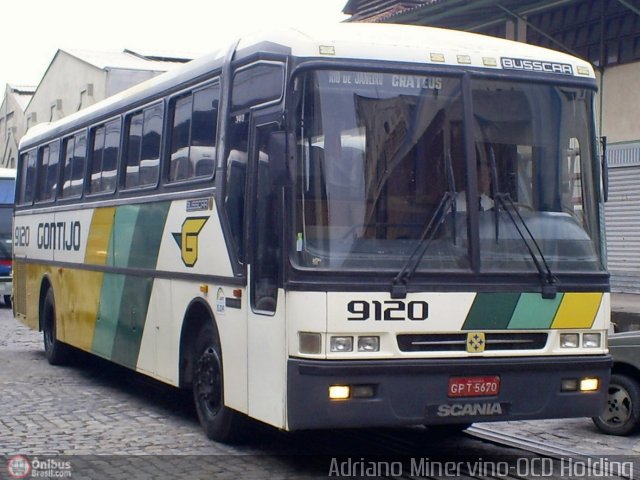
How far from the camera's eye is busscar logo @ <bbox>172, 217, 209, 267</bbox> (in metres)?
9.73

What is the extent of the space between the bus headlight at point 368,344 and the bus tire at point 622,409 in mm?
2971

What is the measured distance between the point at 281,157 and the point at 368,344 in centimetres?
139

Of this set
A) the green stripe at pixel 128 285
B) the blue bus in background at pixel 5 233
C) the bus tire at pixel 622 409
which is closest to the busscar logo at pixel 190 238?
the green stripe at pixel 128 285

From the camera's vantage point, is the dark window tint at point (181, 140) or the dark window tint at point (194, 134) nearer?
the dark window tint at point (194, 134)

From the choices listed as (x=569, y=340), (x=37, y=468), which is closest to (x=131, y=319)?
(x=37, y=468)

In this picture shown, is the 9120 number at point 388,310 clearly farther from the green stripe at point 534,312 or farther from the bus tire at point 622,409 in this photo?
the bus tire at point 622,409

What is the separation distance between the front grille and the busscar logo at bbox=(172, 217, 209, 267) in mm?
2399

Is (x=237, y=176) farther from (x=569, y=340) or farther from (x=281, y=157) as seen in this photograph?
(x=569, y=340)

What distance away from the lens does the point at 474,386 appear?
804 cm

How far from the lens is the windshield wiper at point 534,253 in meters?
8.20

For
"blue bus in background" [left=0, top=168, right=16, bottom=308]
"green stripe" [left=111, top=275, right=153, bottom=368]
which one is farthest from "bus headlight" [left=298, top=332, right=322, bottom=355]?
"blue bus in background" [left=0, top=168, right=16, bottom=308]

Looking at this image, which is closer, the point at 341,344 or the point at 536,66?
the point at 341,344

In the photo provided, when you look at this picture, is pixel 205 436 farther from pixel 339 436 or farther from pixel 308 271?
pixel 308 271

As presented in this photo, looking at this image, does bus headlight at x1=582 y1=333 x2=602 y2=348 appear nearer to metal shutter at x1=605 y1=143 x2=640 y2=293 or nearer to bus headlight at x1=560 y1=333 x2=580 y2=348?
bus headlight at x1=560 y1=333 x2=580 y2=348
